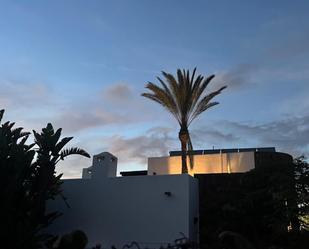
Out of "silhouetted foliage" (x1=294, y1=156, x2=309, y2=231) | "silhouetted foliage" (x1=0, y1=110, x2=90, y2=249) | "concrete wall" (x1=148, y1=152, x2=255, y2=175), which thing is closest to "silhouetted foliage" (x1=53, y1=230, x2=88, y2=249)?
"silhouetted foliage" (x1=0, y1=110, x2=90, y2=249)

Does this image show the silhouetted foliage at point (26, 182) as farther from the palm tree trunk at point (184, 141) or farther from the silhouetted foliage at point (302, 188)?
the silhouetted foliage at point (302, 188)

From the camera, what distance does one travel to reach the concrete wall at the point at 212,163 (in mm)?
23406

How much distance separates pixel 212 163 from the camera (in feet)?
79.6

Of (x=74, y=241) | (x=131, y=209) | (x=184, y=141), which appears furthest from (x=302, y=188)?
(x=74, y=241)

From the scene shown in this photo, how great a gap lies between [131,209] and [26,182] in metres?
4.60

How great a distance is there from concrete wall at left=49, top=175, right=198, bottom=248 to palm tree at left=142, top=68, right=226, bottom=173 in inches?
173

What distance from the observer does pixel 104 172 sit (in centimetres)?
2036

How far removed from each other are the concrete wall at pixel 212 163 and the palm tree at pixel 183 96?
6.86ft

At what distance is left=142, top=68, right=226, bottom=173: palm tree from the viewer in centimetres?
2245

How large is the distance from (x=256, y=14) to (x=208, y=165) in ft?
36.5

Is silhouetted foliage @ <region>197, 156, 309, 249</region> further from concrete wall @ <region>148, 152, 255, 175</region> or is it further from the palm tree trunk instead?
concrete wall @ <region>148, 152, 255, 175</region>

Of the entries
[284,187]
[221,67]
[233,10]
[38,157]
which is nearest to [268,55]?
[221,67]

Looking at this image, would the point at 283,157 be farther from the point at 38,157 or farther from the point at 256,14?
the point at 38,157

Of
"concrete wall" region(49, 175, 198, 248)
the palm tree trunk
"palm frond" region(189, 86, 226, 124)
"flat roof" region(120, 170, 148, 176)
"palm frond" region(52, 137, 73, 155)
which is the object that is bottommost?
"concrete wall" region(49, 175, 198, 248)
